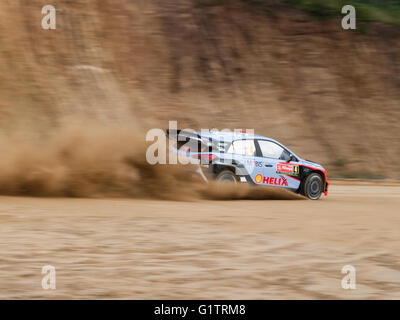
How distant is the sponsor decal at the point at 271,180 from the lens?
13.0m

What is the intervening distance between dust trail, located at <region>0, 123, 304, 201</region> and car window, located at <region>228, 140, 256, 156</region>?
98 centimetres

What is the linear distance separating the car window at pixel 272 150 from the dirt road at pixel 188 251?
3.11m

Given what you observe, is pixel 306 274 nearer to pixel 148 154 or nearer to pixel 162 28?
pixel 148 154

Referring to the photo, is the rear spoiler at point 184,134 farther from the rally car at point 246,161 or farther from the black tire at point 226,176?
the black tire at point 226,176

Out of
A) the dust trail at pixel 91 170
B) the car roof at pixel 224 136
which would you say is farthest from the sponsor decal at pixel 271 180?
the dust trail at pixel 91 170

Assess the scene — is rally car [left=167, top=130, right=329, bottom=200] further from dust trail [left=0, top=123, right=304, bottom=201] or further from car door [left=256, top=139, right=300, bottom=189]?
dust trail [left=0, top=123, right=304, bottom=201]

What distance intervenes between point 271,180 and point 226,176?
52.8 inches

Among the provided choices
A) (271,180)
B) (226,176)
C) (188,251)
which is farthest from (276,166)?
(188,251)

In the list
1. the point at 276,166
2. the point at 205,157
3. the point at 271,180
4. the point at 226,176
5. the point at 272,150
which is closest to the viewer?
the point at 205,157

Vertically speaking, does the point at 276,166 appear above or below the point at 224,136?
below

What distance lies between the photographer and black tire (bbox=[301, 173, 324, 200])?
556 inches

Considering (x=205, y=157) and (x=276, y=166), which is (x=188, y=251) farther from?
(x=276, y=166)

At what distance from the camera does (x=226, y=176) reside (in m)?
12.5
